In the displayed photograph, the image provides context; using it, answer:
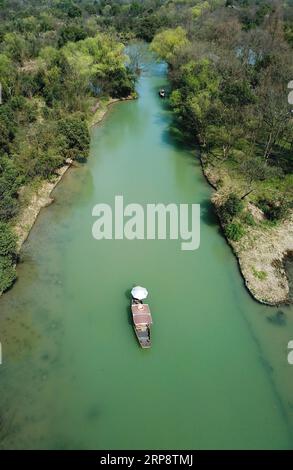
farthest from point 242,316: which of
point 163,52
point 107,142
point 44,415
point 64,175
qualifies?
point 163,52

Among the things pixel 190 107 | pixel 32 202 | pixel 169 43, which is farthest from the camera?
pixel 169 43

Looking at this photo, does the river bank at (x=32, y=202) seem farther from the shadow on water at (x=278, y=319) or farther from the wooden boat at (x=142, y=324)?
the shadow on water at (x=278, y=319)

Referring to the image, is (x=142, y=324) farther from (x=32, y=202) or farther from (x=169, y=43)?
→ (x=169, y=43)

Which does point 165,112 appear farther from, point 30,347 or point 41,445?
point 41,445

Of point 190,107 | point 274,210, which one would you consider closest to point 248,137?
point 190,107
